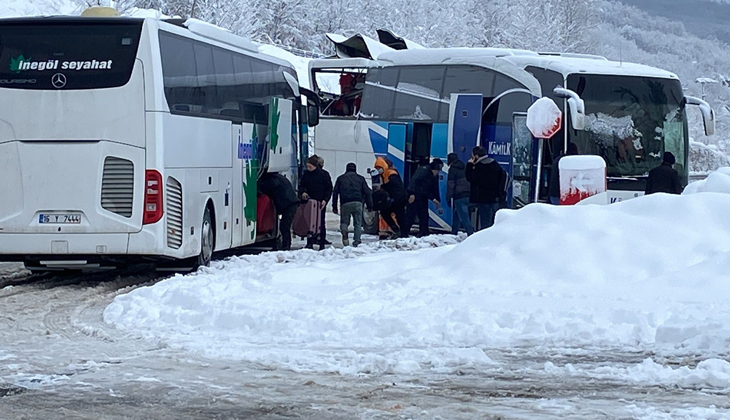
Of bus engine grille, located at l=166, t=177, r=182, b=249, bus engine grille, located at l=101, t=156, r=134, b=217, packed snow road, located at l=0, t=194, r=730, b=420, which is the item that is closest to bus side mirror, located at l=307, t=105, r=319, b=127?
packed snow road, located at l=0, t=194, r=730, b=420

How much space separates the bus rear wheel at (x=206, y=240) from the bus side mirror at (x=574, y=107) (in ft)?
22.0

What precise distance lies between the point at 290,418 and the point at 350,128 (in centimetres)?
2033

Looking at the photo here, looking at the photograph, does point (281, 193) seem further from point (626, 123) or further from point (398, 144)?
point (626, 123)

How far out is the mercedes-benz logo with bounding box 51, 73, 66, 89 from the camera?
14.8 m

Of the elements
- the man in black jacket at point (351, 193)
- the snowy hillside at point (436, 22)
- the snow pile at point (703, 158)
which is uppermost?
the snowy hillside at point (436, 22)

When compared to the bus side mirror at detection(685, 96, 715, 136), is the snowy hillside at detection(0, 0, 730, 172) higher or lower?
higher

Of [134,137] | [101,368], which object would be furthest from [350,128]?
[101,368]

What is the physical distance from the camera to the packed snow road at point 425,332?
7.97 metres

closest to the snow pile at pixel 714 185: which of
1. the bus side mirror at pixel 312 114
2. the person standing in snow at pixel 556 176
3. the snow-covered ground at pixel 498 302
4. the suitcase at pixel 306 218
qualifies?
the snow-covered ground at pixel 498 302

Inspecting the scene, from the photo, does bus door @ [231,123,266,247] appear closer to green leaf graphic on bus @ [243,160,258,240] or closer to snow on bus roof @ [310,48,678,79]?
green leaf graphic on bus @ [243,160,258,240]

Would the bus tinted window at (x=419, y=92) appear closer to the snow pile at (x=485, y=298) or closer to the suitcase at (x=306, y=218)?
the suitcase at (x=306, y=218)

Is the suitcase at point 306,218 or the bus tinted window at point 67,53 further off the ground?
the bus tinted window at point 67,53

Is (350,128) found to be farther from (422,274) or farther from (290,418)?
(290,418)

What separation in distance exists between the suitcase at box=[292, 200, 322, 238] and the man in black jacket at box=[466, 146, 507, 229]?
8.92ft
